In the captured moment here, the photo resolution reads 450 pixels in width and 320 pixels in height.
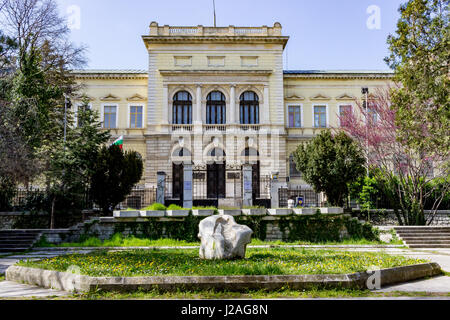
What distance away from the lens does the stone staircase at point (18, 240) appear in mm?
14789

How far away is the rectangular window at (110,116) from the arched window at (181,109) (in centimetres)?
611

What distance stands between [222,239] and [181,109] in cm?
2649

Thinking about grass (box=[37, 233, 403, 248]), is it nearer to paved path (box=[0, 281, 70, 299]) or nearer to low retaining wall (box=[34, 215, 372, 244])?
low retaining wall (box=[34, 215, 372, 244])

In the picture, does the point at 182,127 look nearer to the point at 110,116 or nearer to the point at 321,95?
the point at 110,116

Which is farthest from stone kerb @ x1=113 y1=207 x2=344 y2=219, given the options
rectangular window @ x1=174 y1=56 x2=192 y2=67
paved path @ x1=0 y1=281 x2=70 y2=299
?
rectangular window @ x1=174 y1=56 x2=192 y2=67

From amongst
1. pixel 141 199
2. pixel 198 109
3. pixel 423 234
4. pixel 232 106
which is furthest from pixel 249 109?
pixel 423 234

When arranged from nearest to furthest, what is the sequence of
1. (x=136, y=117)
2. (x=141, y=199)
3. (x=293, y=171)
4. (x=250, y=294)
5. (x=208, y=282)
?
(x=250, y=294) → (x=208, y=282) → (x=141, y=199) → (x=293, y=171) → (x=136, y=117)

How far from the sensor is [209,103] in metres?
34.2

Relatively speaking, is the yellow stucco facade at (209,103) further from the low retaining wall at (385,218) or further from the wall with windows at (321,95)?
the low retaining wall at (385,218)

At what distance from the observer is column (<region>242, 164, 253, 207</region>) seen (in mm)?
19562

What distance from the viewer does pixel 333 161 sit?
19.1 m

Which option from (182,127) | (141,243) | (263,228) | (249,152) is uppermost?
(182,127)

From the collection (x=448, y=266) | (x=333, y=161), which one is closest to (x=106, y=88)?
(x=333, y=161)

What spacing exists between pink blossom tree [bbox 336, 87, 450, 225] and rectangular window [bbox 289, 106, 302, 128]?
459 inches
